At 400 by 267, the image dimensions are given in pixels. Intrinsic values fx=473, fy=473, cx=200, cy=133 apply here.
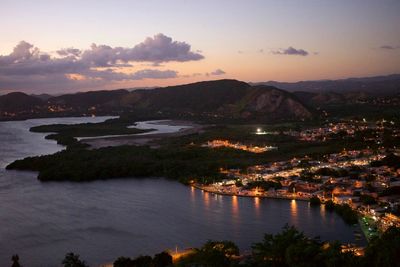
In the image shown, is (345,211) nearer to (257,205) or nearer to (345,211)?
(345,211)

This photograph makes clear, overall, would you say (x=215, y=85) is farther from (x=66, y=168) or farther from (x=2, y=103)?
(x=66, y=168)

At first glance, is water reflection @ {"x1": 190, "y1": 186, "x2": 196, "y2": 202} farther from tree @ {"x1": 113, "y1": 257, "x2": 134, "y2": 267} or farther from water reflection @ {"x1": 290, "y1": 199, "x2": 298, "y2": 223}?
tree @ {"x1": 113, "y1": 257, "x2": 134, "y2": 267}

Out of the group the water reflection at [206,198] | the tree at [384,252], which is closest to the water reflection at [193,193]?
the water reflection at [206,198]

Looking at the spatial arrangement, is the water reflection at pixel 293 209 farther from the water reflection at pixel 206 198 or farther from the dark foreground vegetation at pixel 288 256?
the dark foreground vegetation at pixel 288 256

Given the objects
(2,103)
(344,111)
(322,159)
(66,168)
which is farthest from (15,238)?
(2,103)

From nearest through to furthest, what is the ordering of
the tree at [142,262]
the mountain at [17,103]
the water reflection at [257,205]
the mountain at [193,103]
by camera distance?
the tree at [142,262], the water reflection at [257,205], the mountain at [193,103], the mountain at [17,103]

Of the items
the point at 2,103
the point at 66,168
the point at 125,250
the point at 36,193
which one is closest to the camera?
the point at 125,250
